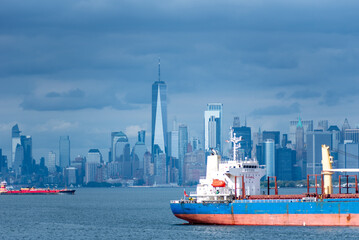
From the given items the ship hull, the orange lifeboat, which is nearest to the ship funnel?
the ship hull

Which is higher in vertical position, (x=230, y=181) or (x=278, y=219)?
(x=230, y=181)

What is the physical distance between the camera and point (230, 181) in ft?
288

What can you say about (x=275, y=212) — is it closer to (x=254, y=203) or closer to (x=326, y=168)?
(x=254, y=203)

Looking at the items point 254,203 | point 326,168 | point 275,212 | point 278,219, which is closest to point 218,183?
point 254,203

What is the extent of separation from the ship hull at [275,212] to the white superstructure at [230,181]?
64.8 inches

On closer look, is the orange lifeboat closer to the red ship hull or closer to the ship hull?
the ship hull

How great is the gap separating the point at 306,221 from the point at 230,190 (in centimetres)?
996

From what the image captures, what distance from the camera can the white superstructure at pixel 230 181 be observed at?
8681cm

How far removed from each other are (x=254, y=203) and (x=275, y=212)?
7.62ft

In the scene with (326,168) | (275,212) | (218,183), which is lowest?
(275,212)

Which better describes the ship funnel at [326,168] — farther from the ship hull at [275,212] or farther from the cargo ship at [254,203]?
the ship hull at [275,212]

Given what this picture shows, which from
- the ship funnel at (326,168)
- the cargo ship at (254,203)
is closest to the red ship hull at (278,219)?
the cargo ship at (254,203)

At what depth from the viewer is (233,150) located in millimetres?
88812

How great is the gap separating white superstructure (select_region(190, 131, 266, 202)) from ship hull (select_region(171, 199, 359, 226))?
1646 mm
